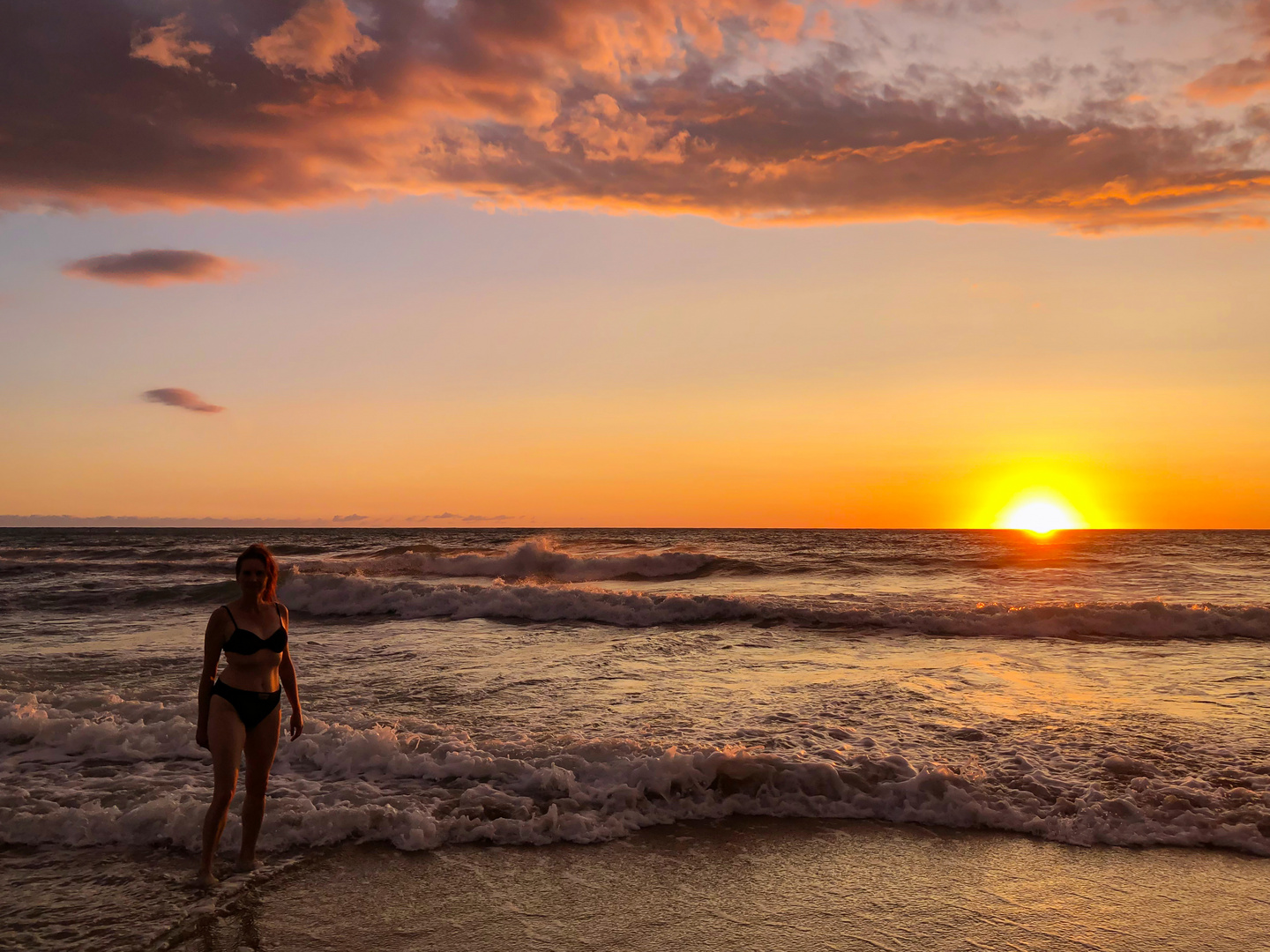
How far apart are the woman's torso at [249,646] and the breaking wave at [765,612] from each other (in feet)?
44.8

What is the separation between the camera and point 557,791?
22.1 feet

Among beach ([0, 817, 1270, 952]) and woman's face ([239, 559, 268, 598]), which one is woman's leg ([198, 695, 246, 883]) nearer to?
beach ([0, 817, 1270, 952])

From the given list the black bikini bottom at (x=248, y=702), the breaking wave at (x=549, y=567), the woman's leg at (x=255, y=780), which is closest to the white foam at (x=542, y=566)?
the breaking wave at (x=549, y=567)

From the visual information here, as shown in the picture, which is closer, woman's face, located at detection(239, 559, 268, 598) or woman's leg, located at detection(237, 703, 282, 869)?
woman's face, located at detection(239, 559, 268, 598)

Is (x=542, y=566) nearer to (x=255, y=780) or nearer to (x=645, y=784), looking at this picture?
(x=645, y=784)

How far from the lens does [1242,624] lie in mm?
16297

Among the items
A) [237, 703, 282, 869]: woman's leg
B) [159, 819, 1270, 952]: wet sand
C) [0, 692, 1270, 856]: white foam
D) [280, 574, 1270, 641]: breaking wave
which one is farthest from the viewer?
[280, 574, 1270, 641]: breaking wave

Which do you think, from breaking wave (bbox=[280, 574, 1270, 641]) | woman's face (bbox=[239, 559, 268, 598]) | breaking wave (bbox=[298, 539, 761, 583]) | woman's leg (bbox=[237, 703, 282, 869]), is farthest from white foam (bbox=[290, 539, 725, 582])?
woman's face (bbox=[239, 559, 268, 598])

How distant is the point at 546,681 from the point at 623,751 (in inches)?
174

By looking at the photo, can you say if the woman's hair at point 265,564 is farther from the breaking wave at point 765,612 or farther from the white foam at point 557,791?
the breaking wave at point 765,612

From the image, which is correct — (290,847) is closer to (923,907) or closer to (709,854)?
(709,854)

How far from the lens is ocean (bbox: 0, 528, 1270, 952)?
486 cm

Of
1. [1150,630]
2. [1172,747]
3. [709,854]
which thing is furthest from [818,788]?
[1150,630]

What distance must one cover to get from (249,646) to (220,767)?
0.80 metres
